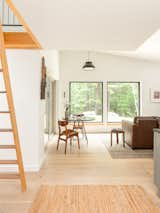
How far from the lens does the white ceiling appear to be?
274 cm

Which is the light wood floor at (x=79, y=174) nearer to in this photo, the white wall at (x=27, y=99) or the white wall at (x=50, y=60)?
the white wall at (x=27, y=99)

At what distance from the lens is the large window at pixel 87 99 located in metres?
10.2

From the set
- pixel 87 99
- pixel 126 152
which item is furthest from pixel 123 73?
pixel 126 152

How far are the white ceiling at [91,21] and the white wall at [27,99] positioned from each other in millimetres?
469

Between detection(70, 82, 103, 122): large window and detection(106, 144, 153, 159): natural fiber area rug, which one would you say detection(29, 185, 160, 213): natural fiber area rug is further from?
detection(70, 82, 103, 122): large window

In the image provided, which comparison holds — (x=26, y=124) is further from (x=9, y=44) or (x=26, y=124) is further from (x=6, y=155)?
(x=9, y=44)

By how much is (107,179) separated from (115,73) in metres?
7.05

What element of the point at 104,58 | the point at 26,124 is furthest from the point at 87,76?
the point at 26,124

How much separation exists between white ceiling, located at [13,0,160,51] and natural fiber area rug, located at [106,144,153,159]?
2.51 meters

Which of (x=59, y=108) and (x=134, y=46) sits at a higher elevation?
(x=134, y=46)

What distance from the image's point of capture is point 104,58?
1030cm

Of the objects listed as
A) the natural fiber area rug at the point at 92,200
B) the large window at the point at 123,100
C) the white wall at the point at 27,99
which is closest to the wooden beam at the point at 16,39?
the white wall at the point at 27,99

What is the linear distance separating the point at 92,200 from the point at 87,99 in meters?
7.46

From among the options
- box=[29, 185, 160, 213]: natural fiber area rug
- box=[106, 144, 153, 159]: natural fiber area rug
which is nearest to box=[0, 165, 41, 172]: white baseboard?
box=[29, 185, 160, 213]: natural fiber area rug
